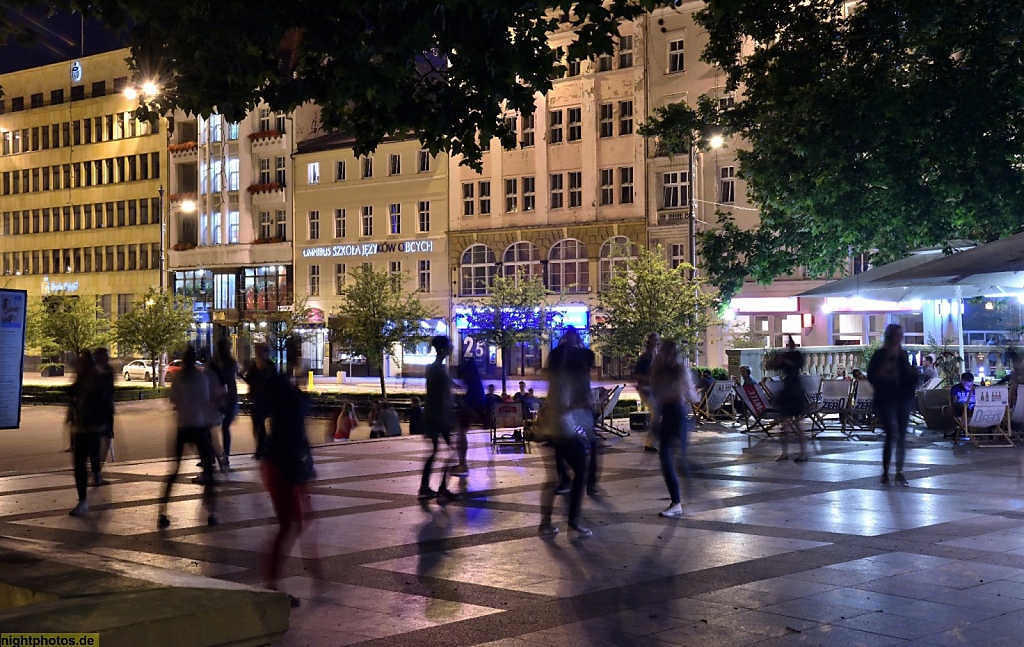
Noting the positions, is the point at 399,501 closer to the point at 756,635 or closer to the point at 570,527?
the point at 570,527

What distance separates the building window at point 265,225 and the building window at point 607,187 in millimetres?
21216

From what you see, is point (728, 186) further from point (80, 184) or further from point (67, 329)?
point (80, 184)

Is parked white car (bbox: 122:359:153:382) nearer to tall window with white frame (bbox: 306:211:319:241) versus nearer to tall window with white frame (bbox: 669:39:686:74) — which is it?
tall window with white frame (bbox: 306:211:319:241)

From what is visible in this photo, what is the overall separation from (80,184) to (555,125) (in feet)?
125

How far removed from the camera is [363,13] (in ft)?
30.6

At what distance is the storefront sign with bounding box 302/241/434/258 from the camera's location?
62.6 m

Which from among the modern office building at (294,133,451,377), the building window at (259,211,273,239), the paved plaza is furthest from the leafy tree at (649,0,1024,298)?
the building window at (259,211,273,239)

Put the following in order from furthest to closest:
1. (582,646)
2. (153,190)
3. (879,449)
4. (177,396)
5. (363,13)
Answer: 1. (153,190)
2. (879,449)
3. (177,396)
4. (363,13)
5. (582,646)

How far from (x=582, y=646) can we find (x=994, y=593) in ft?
9.76

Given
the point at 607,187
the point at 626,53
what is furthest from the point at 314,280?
the point at 626,53

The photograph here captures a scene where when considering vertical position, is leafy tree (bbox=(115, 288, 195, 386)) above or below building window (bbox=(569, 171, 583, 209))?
below

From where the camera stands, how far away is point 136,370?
226ft

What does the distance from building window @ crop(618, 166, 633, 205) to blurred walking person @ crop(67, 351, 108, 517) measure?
145 feet

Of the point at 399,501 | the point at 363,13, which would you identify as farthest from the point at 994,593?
the point at 399,501
